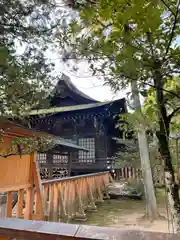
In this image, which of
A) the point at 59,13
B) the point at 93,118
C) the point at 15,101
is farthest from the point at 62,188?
the point at 93,118

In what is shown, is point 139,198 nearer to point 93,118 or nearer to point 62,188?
point 62,188

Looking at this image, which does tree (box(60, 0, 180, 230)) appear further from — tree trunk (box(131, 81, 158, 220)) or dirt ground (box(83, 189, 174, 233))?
tree trunk (box(131, 81, 158, 220))

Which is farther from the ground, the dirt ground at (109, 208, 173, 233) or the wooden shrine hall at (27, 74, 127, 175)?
the wooden shrine hall at (27, 74, 127, 175)

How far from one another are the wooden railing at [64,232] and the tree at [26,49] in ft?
4.17

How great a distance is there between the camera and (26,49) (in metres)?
2.18

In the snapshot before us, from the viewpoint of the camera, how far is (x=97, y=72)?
1.28 m

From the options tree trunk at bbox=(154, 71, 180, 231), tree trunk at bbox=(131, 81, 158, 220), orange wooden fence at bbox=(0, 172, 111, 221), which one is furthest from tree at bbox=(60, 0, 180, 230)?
tree trunk at bbox=(131, 81, 158, 220)

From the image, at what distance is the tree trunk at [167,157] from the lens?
44.9 inches

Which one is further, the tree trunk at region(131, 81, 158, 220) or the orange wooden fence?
the tree trunk at region(131, 81, 158, 220)

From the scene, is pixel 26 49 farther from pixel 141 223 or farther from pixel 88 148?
pixel 88 148

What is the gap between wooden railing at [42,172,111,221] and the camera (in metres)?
4.27

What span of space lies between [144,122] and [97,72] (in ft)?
1.65

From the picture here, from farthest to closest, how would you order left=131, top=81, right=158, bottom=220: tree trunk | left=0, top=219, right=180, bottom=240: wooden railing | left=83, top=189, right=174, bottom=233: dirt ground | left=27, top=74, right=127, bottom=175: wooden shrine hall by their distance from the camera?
1. left=27, top=74, right=127, bottom=175: wooden shrine hall
2. left=131, top=81, right=158, bottom=220: tree trunk
3. left=83, top=189, right=174, bottom=233: dirt ground
4. left=0, top=219, right=180, bottom=240: wooden railing

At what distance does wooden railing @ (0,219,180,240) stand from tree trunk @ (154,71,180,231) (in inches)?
15.1
